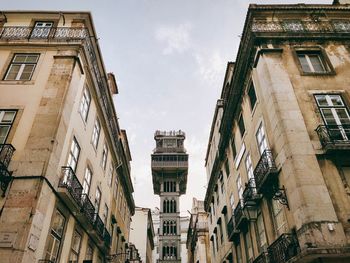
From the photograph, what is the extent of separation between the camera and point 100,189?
1814 cm

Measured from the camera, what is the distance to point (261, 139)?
13.9 m

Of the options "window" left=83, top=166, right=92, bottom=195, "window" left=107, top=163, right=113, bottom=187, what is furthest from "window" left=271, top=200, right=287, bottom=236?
"window" left=107, top=163, right=113, bottom=187

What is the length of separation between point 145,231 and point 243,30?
38.1 meters

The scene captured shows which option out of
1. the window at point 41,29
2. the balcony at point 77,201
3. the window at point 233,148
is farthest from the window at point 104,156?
the window at point 233,148

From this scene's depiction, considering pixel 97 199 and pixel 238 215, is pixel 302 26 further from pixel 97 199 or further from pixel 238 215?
pixel 97 199

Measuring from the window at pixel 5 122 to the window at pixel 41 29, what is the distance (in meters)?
5.10

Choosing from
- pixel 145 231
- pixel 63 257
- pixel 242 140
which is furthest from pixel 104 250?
pixel 145 231

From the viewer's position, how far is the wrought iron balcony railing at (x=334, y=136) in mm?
10469

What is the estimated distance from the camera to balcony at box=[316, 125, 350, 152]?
10.4 meters

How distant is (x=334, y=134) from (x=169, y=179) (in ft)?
230

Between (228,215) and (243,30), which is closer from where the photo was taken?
(243,30)

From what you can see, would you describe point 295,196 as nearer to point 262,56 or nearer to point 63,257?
point 262,56

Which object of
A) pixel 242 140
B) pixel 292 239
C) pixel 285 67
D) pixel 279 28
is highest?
pixel 279 28

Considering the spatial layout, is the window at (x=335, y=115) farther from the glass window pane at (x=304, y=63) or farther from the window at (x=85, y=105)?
the window at (x=85, y=105)
